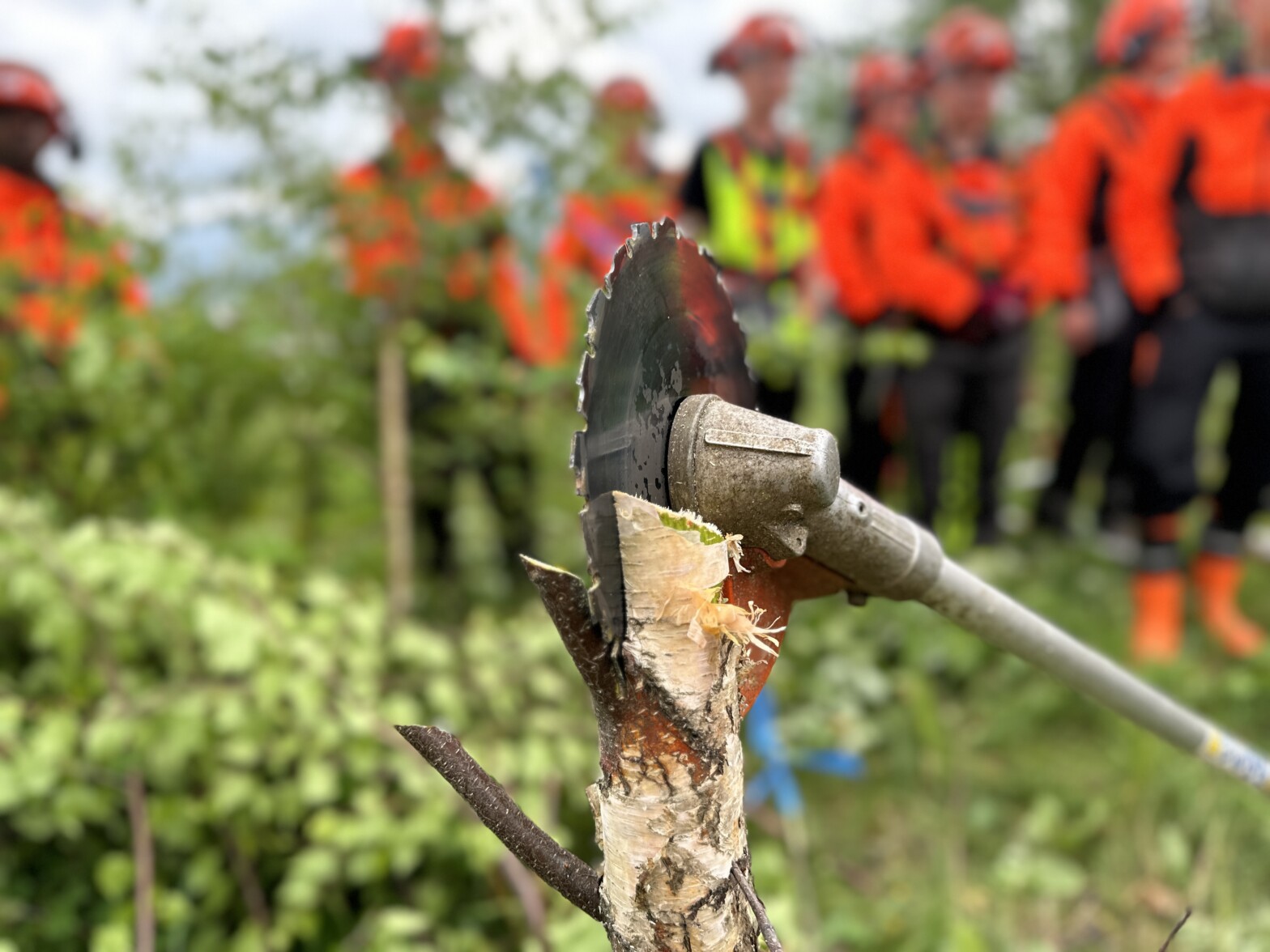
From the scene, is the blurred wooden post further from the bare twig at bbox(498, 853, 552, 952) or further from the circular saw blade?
the circular saw blade

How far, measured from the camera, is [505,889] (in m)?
2.24

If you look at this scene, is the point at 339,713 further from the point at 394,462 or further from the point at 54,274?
the point at 54,274

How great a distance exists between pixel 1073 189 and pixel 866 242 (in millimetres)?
838

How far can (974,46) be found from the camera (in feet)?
13.1

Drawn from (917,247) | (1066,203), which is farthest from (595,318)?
(1066,203)

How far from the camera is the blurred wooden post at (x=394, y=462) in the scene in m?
2.92

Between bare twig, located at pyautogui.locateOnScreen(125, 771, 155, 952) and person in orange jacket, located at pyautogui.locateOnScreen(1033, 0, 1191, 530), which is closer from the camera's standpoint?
bare twig, located at pyautogui.locateOnScreen(125, 771, 155, 952)

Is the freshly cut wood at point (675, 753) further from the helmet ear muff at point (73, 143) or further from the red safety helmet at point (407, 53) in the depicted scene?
the helmet ear muff at point (73, 143)

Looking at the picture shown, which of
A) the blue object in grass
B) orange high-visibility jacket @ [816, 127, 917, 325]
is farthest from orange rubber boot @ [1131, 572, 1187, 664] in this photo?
orange high-visibility jacket @ [816, 127, 917, 325]

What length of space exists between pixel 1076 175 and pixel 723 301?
3487mm

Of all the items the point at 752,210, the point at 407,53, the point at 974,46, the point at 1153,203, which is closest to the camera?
the point at 407,53

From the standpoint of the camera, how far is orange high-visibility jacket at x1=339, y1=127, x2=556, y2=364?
8.83 feet

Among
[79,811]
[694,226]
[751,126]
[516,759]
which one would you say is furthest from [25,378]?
[751,126]

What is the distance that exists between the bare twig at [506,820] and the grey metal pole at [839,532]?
0.32 m
